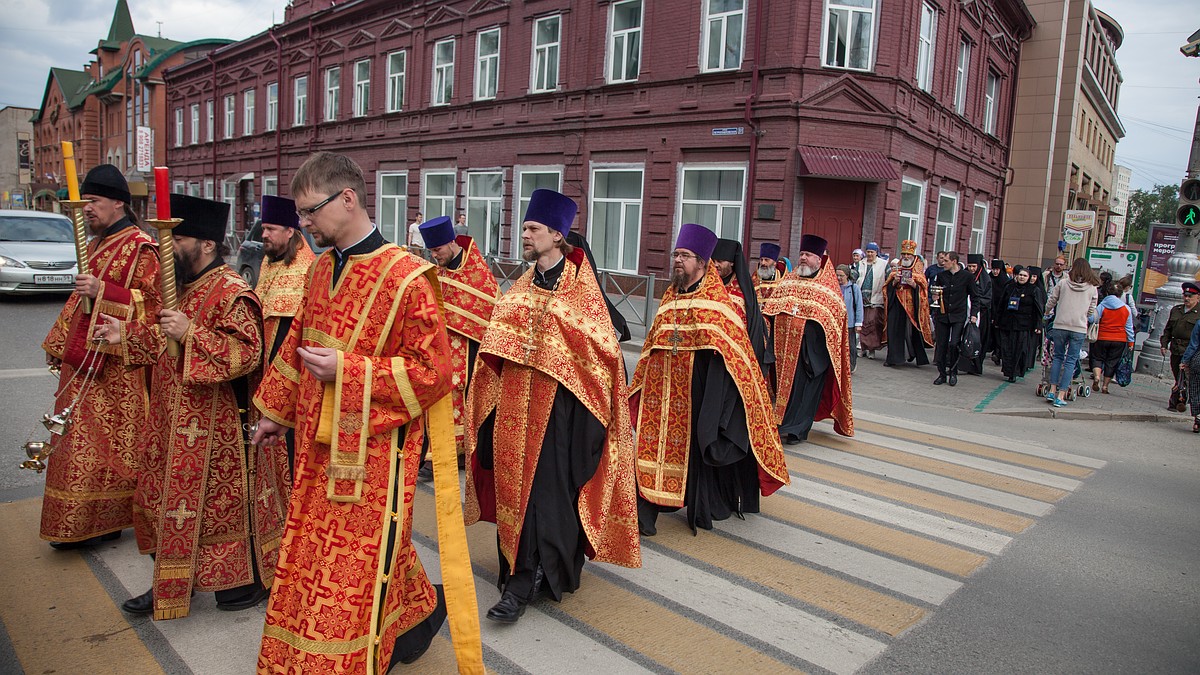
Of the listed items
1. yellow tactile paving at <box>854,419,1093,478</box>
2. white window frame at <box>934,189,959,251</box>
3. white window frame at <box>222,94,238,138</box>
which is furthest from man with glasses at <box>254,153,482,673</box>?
white window frame at <box>222,94,238,138</box>

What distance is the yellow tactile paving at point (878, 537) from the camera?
511cm

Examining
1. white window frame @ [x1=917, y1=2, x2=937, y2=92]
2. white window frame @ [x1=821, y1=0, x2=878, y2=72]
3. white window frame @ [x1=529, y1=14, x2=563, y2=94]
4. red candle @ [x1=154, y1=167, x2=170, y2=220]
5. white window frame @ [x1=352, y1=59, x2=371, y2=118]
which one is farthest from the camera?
white window frame @ [x1=352, y1=59, x2=371, y2=118]

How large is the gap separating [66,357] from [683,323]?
141 inches

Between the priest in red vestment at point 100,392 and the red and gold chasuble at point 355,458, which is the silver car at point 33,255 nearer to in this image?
the priest in red vestment at point 100,392

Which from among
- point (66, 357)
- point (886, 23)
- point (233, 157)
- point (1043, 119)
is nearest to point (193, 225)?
point (66, 357)

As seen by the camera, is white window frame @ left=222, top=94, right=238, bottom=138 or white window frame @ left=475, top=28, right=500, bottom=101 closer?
white window frame @ left=475, top=28, right=500, bottom=101

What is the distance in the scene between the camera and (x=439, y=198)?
985 inches

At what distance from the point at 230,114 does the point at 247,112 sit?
6.24 feet

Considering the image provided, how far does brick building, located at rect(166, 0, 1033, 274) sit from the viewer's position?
1688 centimetres

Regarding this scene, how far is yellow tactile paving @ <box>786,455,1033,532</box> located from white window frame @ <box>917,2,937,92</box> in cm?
1454

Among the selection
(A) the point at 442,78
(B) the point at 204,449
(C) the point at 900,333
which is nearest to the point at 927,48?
(C) the point at 900,333

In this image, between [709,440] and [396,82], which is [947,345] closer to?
[709,440]

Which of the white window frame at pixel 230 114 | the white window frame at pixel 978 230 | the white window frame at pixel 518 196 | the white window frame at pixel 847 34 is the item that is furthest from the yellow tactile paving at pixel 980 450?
the white window frame at pixel 230 114

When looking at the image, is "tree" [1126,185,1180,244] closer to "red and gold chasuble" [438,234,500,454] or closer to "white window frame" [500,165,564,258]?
"white window frame" [500,165,564,258]
